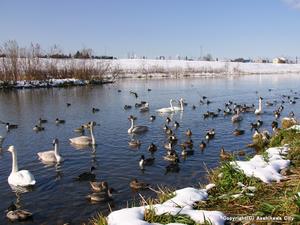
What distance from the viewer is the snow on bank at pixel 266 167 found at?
25.8ft

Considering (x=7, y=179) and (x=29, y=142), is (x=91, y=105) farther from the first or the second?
(x=7, y=179)

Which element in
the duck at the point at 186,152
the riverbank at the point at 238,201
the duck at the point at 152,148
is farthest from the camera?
the duck at the point at 152,148

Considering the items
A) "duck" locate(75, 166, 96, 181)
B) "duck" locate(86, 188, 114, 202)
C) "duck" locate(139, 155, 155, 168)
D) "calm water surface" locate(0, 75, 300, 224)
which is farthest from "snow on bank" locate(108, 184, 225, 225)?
"duck" locate(139, 155, 155, 168)

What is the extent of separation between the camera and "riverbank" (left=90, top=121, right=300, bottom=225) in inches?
231

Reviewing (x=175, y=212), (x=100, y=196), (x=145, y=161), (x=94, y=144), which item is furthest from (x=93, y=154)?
(x=175, y=212)

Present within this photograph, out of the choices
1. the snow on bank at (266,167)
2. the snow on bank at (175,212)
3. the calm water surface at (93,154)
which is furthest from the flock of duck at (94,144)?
the snow on bank at (175,212)

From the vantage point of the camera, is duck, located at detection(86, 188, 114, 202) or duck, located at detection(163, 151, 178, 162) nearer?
duck, located at detection(86, 188, 114, 202)

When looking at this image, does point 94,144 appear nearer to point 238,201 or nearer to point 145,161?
point 145,161

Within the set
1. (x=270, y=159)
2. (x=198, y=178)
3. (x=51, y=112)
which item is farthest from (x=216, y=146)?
(x=51, y=112)

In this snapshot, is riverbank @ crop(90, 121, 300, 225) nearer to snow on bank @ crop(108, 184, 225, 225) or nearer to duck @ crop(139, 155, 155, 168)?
snow on bank @ crop(108, 184, 225, 225)

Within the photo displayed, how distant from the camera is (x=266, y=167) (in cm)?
843

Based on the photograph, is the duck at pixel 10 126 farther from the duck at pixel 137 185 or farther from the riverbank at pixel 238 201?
the riverbank at pixel 238 201

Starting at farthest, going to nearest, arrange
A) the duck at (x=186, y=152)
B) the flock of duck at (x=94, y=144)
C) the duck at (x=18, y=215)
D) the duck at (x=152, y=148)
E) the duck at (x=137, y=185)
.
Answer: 1. the duck at (x=152, y=148)
2. the duck at (x=186, y=152)
3. the duck at (x=137, y=185)
4. the flock of duck at (x=94, y=144)
5. the duck at (x=18, y=215)

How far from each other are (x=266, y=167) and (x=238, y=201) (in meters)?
1.89
